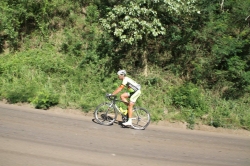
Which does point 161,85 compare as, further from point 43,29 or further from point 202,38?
point 43,29

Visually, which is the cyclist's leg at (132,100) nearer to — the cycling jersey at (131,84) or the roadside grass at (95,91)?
the cycling jersey at (131,84)

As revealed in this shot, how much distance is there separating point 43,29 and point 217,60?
10747mm

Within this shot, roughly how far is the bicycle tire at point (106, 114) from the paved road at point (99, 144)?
314 mm

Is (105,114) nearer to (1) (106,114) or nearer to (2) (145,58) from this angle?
(1) (106,114)

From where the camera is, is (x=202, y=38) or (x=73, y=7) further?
(x=73, y=7)

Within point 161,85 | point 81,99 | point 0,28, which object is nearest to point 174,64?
point 161,85

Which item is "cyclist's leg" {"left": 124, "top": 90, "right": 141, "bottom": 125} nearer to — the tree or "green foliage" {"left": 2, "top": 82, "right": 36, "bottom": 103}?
the tree

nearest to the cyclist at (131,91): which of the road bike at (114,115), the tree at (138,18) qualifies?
the road bike at (114,115)

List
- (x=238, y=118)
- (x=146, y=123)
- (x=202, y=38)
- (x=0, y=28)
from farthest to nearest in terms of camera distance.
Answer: (x=0, y=28), (x=202, y=38), (x=238, y=118), (x=146, y=123)

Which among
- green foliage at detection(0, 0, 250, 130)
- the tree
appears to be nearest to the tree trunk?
green foliage at detection(0, 0, 250, 130)

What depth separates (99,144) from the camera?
24.2 ft

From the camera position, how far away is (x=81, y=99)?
12070 mm

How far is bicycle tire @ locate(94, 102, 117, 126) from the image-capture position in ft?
32.2

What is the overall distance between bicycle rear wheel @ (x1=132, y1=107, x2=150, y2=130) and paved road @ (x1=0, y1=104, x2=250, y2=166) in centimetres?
27
